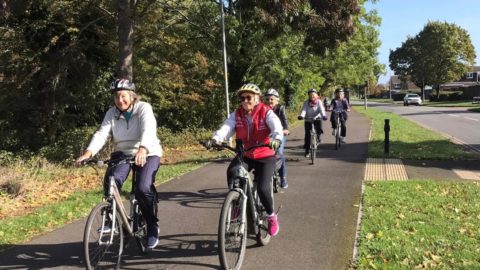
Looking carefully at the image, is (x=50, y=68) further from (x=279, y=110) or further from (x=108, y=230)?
(x=108, y=230)

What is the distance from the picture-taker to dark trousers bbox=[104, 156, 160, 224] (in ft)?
16.6

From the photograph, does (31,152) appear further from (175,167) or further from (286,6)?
(286,6)

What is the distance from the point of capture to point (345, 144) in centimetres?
1653

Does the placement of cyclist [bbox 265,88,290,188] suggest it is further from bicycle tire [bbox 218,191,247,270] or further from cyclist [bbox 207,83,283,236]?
bicycle tire [bbox 218,191,247,270]

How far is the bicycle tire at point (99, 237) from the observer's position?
4.61 metres

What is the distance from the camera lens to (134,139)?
5.30 m

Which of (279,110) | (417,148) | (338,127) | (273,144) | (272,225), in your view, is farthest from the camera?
(338,127)

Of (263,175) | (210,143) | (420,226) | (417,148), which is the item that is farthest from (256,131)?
(417,148)

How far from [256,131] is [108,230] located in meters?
1.87

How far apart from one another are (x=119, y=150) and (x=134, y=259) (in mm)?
1166

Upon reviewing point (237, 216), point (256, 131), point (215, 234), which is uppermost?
point (256, 131)

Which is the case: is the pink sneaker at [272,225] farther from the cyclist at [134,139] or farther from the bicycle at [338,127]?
the bicycle at [338,127]

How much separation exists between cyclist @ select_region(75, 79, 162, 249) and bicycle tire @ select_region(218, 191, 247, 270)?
3.00 feet

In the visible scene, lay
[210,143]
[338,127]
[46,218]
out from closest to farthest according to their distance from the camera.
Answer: [210,143]
[46,218]
[338,127]
